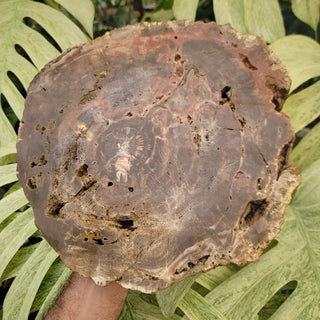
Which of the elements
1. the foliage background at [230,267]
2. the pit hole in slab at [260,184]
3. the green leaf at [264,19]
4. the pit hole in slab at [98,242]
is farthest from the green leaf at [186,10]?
the pit hole in slab at [98,242]

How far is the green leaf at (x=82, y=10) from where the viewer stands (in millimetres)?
1038

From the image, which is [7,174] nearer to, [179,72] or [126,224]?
[126,224]

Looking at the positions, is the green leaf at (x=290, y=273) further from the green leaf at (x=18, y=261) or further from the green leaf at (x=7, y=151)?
the green leaf at (x=7, y=151)

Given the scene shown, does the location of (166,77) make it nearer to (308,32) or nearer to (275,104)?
(275,104)

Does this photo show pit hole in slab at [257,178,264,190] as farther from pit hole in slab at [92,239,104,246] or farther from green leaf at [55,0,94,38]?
green leaf at [55,0,94,38]

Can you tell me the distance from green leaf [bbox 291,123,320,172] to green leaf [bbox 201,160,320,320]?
0.26 feet

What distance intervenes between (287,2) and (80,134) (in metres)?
1.49

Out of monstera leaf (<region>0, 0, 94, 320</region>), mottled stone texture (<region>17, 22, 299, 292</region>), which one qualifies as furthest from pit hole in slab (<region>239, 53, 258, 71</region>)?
monstera leaf (<region>0, 0, 94, 320</region>)

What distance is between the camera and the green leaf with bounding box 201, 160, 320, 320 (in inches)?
29.0

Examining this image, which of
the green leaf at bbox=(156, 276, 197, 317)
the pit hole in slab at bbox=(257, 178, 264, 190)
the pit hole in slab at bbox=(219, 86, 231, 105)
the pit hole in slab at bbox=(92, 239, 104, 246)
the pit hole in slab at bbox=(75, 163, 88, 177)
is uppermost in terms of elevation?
the pit hole in slab at bbox=(219, 86, 231, 105)

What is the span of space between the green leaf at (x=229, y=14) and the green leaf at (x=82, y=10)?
396 millimetres

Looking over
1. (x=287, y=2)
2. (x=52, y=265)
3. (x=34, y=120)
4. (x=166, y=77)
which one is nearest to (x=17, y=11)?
(x=34, y=120)

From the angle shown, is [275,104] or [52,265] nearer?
[275,104]

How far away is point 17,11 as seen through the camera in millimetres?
1131
